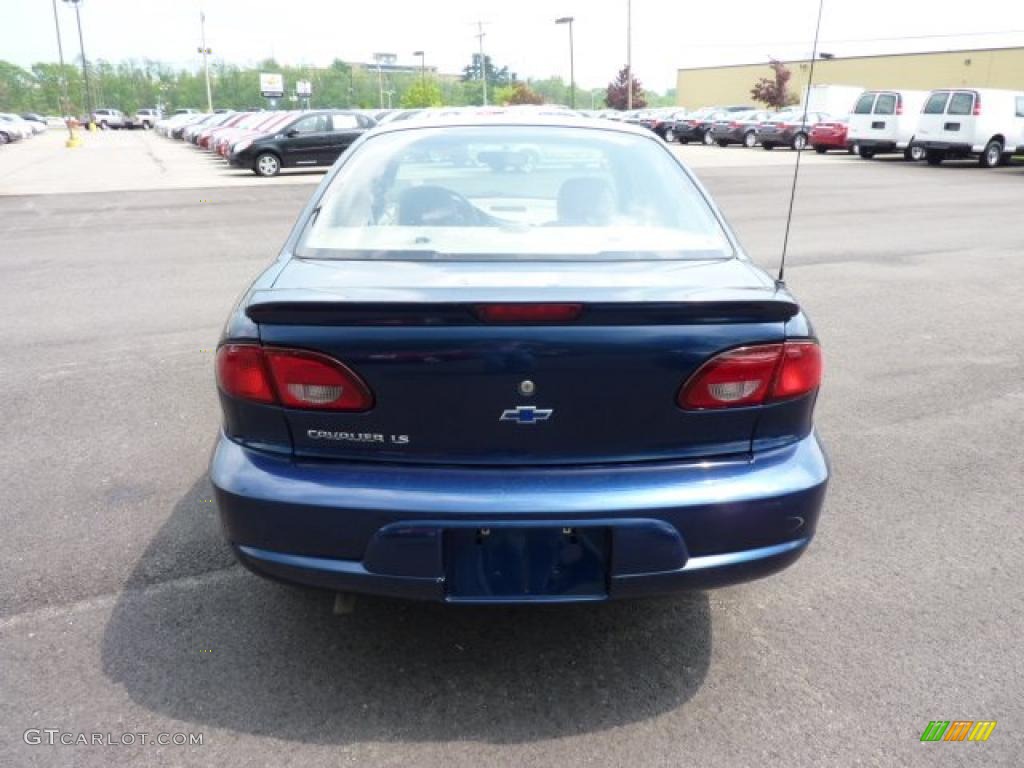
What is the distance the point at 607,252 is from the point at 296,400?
3.61 feet

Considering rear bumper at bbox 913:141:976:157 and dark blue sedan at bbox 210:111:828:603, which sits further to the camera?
rear bumper at bbox 913:141:976:157

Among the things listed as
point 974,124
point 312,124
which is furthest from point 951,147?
point 312,124

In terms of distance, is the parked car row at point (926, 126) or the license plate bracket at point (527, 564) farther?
the parked car row at point (926, 126)

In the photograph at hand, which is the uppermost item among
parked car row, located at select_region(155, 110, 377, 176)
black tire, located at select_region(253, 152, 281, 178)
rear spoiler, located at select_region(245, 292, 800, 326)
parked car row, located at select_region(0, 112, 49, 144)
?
rear spoiler, located at select_region(245, 292, 800, 326)

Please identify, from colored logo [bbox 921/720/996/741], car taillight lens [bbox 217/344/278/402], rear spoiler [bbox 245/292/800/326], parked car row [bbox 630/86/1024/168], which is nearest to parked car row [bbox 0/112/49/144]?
parked car row [bbox 630/86/1024/168]

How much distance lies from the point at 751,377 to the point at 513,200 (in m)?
1.63

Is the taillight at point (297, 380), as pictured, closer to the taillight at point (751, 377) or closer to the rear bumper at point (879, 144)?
the taillight at point (751, 377)

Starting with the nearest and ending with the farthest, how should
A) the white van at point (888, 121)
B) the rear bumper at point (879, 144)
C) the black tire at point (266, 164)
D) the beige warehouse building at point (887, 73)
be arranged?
the black tire at point (266, 164), the white van at point (888, 121), the rear bumper at point (879, 144), the beige warehouse building at point (887, 73)

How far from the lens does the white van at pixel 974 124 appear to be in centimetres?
2219

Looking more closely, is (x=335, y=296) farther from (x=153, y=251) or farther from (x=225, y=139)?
(x=225, y=139)

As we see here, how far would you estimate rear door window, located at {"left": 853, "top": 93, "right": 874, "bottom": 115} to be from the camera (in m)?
26.0

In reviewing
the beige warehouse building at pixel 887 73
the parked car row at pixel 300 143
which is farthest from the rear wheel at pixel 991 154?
the beige warehouse building at pixel 887 73

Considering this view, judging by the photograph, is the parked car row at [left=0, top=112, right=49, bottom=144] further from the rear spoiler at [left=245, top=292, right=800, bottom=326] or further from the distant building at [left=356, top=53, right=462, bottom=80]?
the distant building at [left=356, top=53, right=462, bottom=80]

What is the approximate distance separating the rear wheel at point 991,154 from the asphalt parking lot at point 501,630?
67.6 ft
